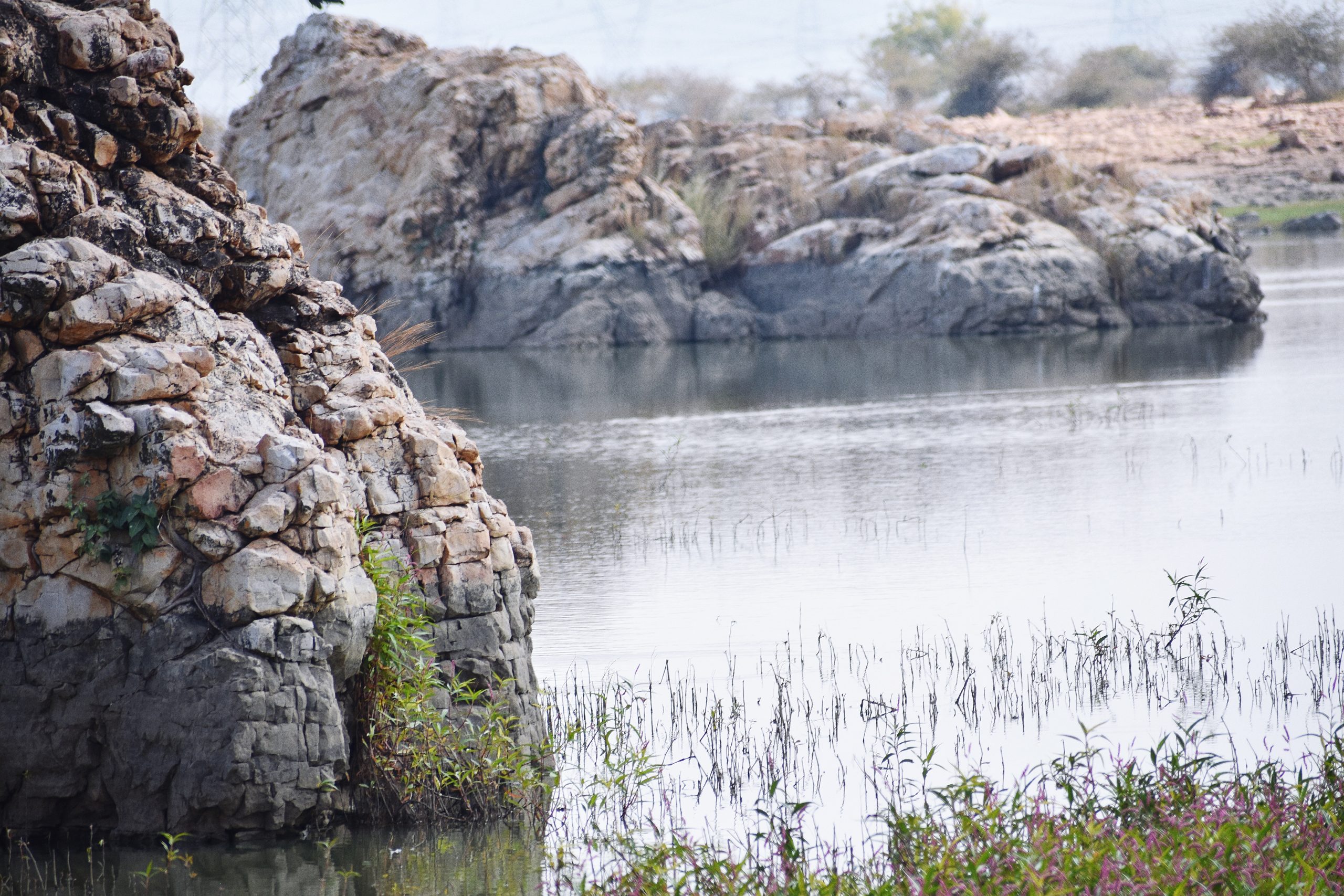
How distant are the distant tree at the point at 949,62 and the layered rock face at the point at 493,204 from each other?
42.7 m

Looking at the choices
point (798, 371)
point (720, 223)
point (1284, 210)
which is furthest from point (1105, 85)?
point (798, 371)

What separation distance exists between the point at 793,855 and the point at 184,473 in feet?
10.6

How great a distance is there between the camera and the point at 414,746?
705cm

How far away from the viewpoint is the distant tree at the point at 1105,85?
75.9m

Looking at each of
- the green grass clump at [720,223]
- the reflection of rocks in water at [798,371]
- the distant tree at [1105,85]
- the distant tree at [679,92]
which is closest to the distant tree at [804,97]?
the distant tree at [679,92]

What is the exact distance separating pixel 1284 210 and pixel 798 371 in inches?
1411

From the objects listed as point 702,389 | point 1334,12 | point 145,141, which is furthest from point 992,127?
point 145,141

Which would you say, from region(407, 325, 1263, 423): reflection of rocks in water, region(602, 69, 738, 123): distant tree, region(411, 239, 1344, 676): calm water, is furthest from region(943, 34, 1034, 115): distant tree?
region(411, 239, 1344, 676): calm water

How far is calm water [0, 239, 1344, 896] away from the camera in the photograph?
7.86m

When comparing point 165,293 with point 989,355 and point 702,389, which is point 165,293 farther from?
point 989,355

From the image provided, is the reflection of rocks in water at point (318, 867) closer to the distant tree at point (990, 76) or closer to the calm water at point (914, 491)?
the calm water at point (914, 491)

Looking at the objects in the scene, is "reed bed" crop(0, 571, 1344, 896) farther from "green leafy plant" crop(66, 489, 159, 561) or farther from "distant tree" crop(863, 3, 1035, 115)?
"distant tree" crop(863, 3, 1035, 115)

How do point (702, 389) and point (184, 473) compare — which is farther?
point (702, 389)

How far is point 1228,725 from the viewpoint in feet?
26.1
